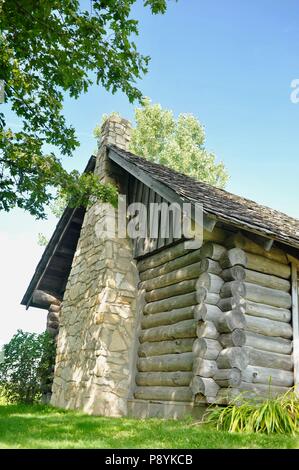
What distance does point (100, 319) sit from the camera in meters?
8.97

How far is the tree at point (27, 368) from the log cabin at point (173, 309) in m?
1.81

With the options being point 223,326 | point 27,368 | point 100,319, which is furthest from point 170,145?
point 223,326

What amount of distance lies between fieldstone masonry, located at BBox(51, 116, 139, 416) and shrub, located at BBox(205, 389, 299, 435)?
2683 mm

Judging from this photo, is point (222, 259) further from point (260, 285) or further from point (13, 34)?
point (13, 34)

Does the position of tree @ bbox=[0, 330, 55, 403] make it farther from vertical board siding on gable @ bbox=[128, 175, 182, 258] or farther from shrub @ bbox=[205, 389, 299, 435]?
shrub @ bbox=[205, 389, 299, 435]

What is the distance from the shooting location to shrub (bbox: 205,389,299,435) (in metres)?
5.71

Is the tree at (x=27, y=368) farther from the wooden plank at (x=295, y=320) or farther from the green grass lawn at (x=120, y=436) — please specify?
the wooden plank at (x=295, y=320)

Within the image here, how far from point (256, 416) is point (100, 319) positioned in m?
3.97

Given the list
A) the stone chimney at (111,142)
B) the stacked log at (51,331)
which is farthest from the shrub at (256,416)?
the stacked log at (51,331)

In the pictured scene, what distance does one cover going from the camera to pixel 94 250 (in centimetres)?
1026

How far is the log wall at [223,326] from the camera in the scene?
662 cm

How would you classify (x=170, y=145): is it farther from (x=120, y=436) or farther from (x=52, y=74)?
(x=120, y=436)

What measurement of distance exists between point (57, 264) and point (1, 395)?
401 centimetres

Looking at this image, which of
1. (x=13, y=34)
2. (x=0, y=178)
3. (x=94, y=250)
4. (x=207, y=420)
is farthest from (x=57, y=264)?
(x=207, y=420)
